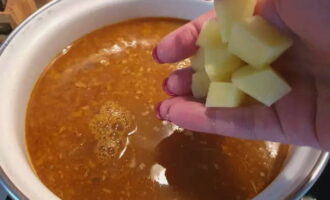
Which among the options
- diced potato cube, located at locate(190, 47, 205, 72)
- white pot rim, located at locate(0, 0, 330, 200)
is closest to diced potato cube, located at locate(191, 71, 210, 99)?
diced potato cube, located at locate(190, 47, 205, 72)

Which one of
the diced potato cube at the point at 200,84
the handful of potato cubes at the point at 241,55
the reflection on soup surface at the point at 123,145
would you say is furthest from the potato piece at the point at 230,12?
the reflection on soup surface at the point at 123,145

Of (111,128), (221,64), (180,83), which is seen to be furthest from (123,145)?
(221,64)

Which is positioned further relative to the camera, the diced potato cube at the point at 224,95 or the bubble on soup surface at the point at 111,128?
the bubble on soup surface at the point at 111,128

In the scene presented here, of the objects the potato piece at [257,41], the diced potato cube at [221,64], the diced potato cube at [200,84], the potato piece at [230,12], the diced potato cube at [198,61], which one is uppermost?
the potato piece at [230,12]

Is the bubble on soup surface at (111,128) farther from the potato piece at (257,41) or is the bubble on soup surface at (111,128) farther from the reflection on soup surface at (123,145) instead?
the potato piece at (257,41)

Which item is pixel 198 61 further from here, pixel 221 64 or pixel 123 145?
pixel 123 145

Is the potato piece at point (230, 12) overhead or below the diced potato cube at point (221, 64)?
overhead
